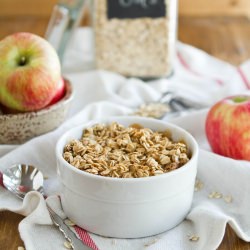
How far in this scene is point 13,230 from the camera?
0.77m

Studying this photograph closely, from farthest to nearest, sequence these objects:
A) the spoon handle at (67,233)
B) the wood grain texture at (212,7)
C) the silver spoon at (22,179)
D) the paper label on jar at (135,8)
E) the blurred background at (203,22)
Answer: the wood grain texture at (212,7)
the blurred background at (203,22)
the paper label on jar at (135,8)
the silver spoon at (22,179)
the spoon handle at (67,233)

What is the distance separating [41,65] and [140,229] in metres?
0.34

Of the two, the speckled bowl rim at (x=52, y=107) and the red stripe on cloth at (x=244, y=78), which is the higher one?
the speckled bowl rim at (x=52, y=107)

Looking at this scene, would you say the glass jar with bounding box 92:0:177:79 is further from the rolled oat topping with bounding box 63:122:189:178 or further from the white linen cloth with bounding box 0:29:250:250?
the rolled oat topping with bounding box 63:122:189:178

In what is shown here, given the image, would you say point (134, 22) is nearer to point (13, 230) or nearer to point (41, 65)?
point (41, 65)

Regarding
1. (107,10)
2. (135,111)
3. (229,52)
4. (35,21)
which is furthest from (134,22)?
(35,21)

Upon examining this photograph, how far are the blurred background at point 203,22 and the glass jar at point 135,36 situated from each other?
24 cm

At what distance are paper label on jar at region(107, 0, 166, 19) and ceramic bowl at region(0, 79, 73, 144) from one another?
0.32 metres

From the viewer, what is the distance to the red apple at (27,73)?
925mm

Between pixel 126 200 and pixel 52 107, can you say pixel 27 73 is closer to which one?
pixel 52 107

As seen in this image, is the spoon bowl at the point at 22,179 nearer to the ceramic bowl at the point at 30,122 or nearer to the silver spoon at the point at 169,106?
the ceramic bowl at the point at 30,122

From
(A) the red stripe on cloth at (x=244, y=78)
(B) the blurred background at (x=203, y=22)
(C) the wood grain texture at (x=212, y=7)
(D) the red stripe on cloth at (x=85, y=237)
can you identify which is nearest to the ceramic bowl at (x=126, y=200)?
(D) the red stripe on cloth at (x=85, y=237)

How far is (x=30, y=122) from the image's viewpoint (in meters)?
0.94

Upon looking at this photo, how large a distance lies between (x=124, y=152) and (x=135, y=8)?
50 centimetres
